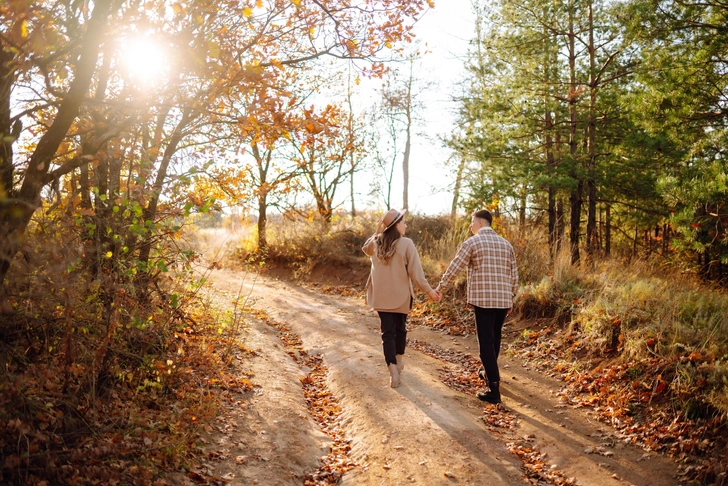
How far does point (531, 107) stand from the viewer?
15352 millimetres

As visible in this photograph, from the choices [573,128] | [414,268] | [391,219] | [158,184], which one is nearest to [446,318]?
[414,268]

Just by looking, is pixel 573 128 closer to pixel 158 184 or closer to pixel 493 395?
pixel 493 395

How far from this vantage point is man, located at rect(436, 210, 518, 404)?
6.47 m

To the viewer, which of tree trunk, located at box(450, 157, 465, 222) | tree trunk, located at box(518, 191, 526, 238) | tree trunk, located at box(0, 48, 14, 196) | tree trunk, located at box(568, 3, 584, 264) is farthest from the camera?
tree trunk, located at box(450, 157, 465, 222)

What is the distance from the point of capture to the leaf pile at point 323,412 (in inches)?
196

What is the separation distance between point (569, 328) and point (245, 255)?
47.3ft

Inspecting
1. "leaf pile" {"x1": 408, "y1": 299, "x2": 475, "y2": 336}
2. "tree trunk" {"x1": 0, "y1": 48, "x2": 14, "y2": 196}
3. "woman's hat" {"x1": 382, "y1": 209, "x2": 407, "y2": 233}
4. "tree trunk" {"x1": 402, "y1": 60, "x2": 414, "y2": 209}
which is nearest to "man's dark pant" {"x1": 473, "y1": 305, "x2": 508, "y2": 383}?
"woman's hat" {"x1": 382, "y1": 209, "x2": 407, "y2": 233}

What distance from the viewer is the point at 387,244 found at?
6754mm

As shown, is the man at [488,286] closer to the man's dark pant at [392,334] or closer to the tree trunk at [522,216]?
the man's dark pant at [392,334]

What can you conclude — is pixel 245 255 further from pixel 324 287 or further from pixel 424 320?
pixel 424 320

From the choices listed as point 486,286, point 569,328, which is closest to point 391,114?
point 569,328

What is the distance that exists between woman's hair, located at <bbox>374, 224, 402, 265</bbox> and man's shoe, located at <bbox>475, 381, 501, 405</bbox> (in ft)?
6.45

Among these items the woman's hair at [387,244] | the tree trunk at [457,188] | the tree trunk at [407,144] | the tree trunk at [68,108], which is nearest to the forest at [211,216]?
the tree trunk at [68,108]

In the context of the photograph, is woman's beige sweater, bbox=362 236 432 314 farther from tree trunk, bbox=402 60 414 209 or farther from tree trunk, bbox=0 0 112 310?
tree trunk, bbox=402 60 414 209
